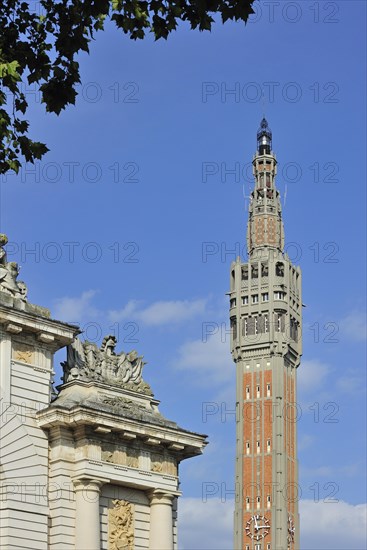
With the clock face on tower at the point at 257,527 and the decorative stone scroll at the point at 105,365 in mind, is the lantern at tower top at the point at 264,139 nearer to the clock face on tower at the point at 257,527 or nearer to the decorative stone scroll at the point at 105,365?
the clock face on tower at the point at 257,527

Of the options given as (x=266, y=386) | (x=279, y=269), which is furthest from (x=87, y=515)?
(x=279, y=269)

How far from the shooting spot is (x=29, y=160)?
1614 centimetres

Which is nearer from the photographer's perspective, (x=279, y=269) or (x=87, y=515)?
(x=87, y=515)

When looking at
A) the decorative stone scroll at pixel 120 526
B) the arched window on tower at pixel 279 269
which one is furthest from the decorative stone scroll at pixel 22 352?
the arched window on tower at pixel 279 269

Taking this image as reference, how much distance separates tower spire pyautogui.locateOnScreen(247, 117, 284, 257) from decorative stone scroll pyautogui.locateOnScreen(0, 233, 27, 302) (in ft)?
286

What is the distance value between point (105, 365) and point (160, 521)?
4702 mm

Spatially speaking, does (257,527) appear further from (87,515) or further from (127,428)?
(87,515)

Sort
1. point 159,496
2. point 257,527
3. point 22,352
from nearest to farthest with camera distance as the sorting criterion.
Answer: point 22,352 < point 159,496 < point 257,527

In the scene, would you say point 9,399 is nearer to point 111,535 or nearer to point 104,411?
point 104,411

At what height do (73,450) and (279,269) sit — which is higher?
(279,269)

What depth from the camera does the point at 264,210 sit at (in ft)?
383

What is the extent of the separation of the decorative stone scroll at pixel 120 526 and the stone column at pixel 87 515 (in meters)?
0.67

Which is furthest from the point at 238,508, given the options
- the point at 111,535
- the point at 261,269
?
the point at 111,535

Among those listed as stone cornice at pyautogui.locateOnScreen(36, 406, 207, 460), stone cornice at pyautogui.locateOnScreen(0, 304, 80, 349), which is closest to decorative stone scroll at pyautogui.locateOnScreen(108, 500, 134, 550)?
stone cornice at pyautogui.locateOnScreen(36, 406, 207, 460)
